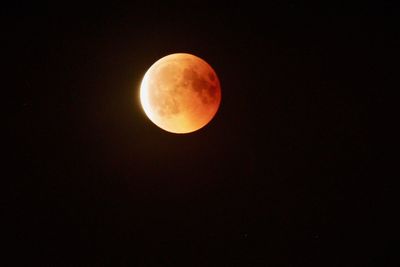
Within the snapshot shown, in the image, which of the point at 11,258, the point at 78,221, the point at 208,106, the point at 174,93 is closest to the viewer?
the point at 174,93

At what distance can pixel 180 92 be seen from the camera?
19.2 feet

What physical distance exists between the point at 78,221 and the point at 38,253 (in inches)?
53.3

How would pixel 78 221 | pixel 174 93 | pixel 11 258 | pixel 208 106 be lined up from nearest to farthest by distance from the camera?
pixel 174 93 → pixel 208 106 → pixel 11 258 → pixel 78 221

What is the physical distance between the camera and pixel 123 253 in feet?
36.0

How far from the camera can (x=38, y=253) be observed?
33.9 ft

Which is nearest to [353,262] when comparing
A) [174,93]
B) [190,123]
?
[190,123]

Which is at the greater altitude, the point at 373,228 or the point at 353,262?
the point at 373,228

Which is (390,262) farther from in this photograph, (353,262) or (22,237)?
(22,237)

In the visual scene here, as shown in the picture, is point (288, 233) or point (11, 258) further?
point (288, 233)

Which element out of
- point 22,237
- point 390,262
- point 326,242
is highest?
point 22,237

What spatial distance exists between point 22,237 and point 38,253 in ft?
2.17

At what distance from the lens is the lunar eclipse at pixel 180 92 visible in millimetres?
5867

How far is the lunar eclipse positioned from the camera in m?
5.87

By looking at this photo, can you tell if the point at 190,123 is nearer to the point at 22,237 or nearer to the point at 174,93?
the point at 174,93
